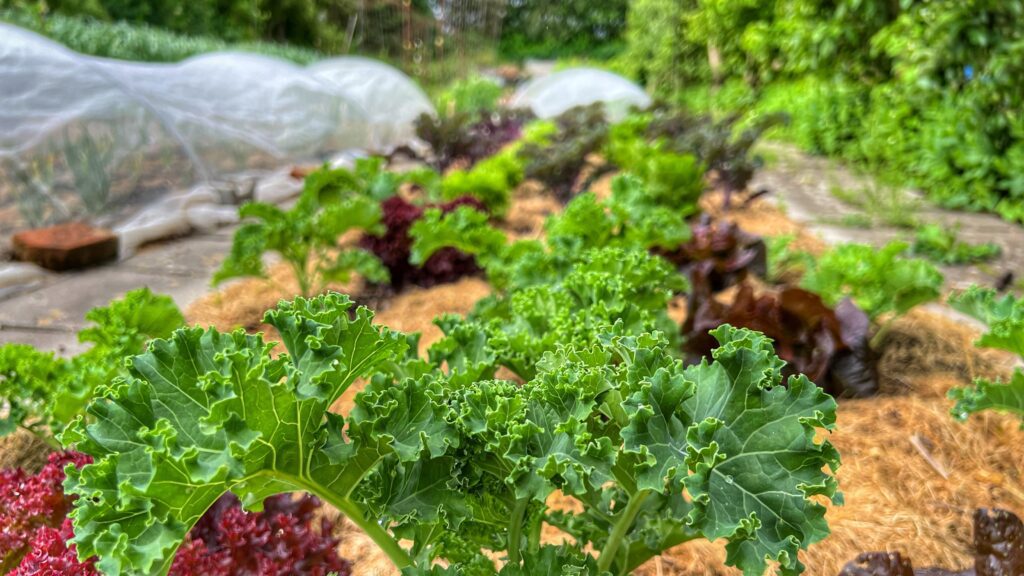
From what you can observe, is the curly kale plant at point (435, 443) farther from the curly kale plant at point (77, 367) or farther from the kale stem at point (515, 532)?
the curly kale plant at point (77, 367)

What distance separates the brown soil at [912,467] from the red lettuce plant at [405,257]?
719mm

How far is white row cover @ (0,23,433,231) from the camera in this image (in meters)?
4.43

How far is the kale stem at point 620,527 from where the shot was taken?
44.2 inches

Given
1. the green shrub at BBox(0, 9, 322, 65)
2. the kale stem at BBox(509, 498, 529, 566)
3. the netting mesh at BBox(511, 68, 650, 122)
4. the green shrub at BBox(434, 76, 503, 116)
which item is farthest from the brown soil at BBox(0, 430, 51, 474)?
the green shrub at BBox(434, 76, 503, 116)

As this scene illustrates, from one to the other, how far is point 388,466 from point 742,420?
0.61m

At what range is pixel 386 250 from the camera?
3979 mm

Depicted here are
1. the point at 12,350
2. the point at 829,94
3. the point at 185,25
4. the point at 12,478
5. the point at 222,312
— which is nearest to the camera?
the point at 12,478

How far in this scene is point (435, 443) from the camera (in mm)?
1080

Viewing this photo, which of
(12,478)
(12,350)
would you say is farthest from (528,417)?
(12,350)

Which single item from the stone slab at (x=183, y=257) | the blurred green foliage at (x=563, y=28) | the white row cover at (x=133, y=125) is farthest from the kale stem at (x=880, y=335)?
the blurred green foliage at (x=563, y=28)

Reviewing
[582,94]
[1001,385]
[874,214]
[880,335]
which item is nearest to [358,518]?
[1001,385]

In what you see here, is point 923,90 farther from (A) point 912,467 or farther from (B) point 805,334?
(A) point 912,467

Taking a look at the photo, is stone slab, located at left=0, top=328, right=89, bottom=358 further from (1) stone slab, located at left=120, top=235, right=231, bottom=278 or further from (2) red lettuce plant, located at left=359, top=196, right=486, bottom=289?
(2) red lettuce plant, located at left=359, top=196, right=486, bottom=289

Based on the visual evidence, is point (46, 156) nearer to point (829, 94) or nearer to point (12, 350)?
point (12, 350)
